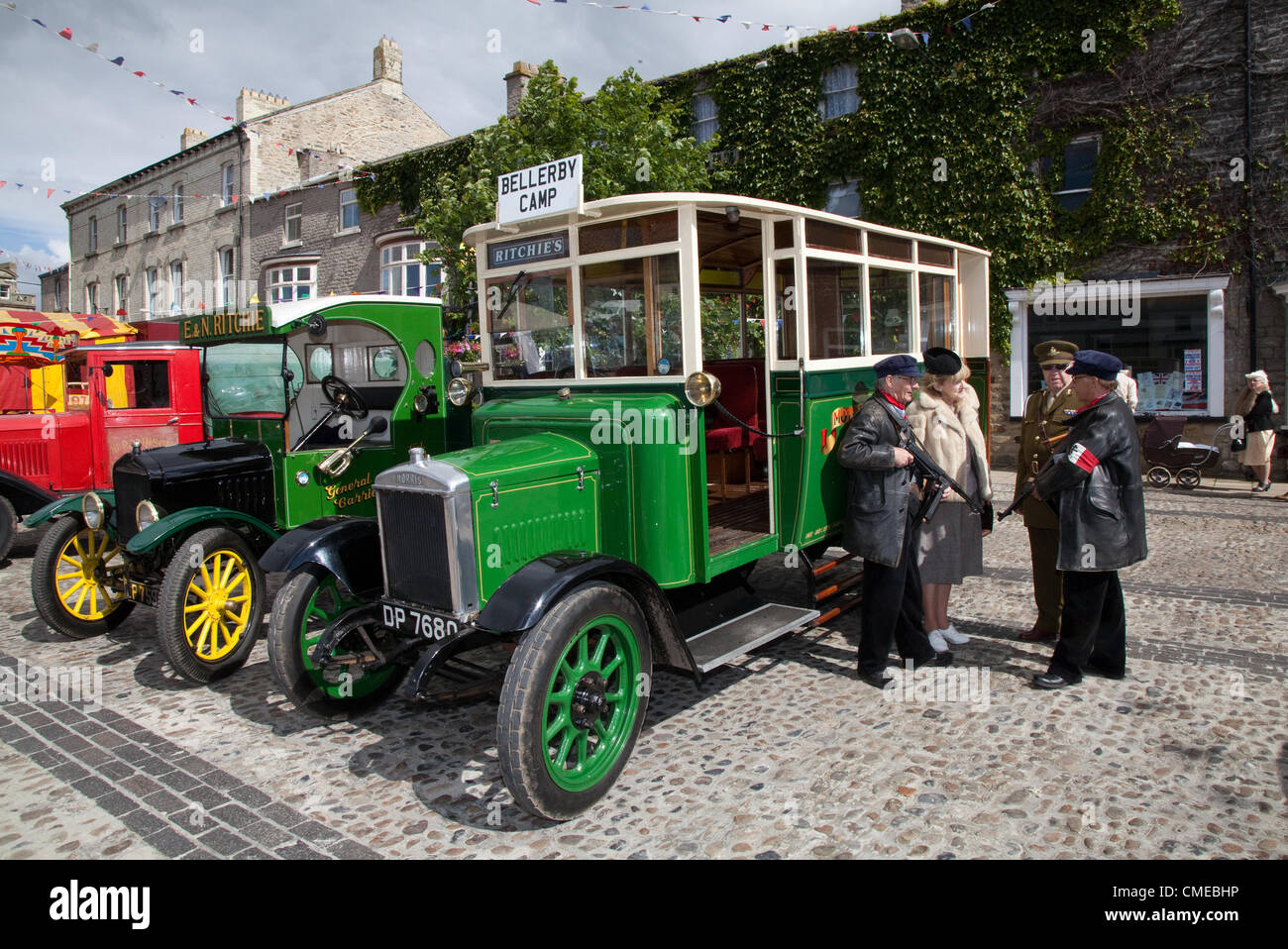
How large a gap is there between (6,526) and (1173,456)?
1357cm

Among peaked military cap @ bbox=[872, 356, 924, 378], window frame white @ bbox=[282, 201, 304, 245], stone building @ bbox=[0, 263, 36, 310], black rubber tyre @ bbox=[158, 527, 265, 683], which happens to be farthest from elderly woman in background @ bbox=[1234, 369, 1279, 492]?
stone building @ bbox=[0, 263, 36, 310]

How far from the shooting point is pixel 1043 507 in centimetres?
518

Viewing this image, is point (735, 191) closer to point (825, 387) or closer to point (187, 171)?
point (825, 387)

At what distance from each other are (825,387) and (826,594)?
1334 mm

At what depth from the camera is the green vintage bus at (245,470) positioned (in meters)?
5.23

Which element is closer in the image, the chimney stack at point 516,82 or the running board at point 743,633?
the running board at point 743,633

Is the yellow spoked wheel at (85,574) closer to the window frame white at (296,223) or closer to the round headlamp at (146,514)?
the round headlamp at (146,514)

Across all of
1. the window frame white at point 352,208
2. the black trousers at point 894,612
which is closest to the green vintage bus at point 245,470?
the black trousers at point 894,612

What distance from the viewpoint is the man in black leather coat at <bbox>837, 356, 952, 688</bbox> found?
461 centimetres

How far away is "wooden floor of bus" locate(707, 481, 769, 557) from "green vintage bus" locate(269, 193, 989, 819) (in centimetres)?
3

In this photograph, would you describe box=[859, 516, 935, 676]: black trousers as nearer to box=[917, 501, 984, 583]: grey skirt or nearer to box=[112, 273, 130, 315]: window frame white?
box=[917, 501, 984, 583]: grey skirt

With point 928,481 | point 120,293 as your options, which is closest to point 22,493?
point 928,481

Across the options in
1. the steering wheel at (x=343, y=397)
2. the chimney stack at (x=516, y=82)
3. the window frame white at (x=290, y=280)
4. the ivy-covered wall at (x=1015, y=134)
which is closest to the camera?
the steering wheel at (x=343, y=397)

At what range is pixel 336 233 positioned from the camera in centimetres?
2209
